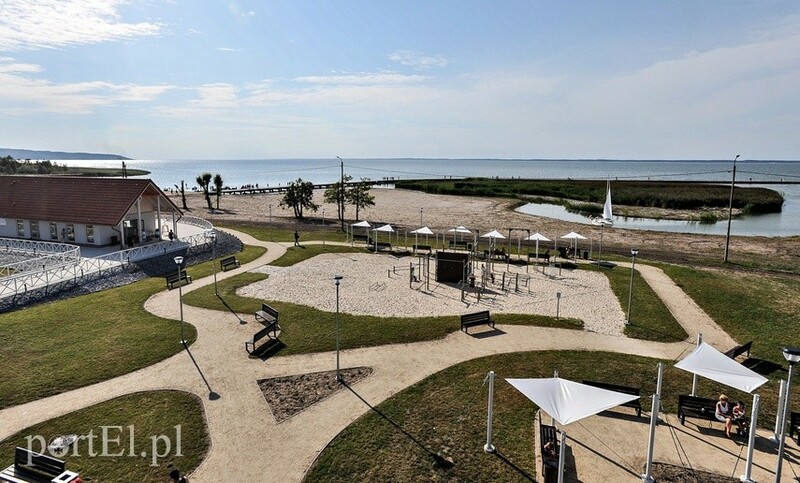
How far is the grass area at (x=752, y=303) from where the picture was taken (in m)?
18.7

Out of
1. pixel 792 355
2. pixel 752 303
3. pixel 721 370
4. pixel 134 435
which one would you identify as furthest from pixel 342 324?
pixel 752 303

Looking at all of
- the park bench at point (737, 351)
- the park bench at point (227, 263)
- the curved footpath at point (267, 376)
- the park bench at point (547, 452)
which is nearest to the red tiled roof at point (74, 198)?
the park bench at point (227, 263)

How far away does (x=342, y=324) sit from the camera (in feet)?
65.1

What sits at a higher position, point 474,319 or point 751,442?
point 751,442

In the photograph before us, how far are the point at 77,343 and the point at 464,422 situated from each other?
15.3 metres

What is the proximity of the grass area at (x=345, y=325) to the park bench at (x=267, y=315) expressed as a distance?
71cm

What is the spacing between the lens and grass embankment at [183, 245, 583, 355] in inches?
709

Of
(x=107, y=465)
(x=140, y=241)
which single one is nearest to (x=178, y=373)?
(x=107, y=465)

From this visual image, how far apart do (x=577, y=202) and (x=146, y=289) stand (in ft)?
247

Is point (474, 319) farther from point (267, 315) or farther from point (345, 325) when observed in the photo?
point (267, 315)

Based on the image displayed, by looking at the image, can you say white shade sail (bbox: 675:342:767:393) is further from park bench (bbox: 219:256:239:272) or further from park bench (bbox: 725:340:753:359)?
park bench (bbox: 219:256:239:272)

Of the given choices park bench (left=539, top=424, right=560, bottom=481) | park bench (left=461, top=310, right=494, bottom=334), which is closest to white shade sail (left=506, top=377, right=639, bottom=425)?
park bench (left=539, top=424, right=560, bottom=481)

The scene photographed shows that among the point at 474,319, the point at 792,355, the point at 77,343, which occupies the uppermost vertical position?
the point at 792,355

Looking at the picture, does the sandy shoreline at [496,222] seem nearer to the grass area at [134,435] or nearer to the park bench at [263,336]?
the park bench at [263,336]
